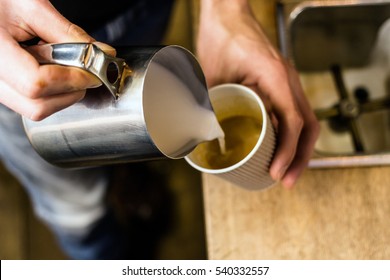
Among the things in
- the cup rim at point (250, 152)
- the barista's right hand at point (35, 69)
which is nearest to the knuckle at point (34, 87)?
the barista's right hand at point (35, 69)

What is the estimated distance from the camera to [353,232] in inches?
28.6

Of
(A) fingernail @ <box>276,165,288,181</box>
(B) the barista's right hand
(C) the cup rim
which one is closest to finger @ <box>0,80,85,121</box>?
(B) the barista's right hand

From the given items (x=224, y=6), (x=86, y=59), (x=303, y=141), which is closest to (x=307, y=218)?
(x=303, y=141)

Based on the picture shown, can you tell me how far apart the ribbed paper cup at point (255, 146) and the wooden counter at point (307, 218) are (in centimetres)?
5

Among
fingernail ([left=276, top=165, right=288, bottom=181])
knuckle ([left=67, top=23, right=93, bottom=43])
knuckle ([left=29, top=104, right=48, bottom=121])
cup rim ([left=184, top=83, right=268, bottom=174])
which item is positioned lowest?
fingernail ([left=276, top=165, right=288, bottom=181])

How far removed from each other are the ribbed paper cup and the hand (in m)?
0.02

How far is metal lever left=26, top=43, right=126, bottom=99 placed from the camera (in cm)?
45

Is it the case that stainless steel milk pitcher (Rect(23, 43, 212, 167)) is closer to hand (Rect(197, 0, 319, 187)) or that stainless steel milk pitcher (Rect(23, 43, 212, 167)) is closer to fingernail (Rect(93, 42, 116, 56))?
fingernail (Rect(93, 42, 116, 56))

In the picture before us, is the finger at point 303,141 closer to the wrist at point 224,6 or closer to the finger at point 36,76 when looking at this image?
the wrist at point 224,6

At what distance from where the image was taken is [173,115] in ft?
1.94

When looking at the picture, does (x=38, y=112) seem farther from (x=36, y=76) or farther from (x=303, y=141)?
(x=303, y=141)
